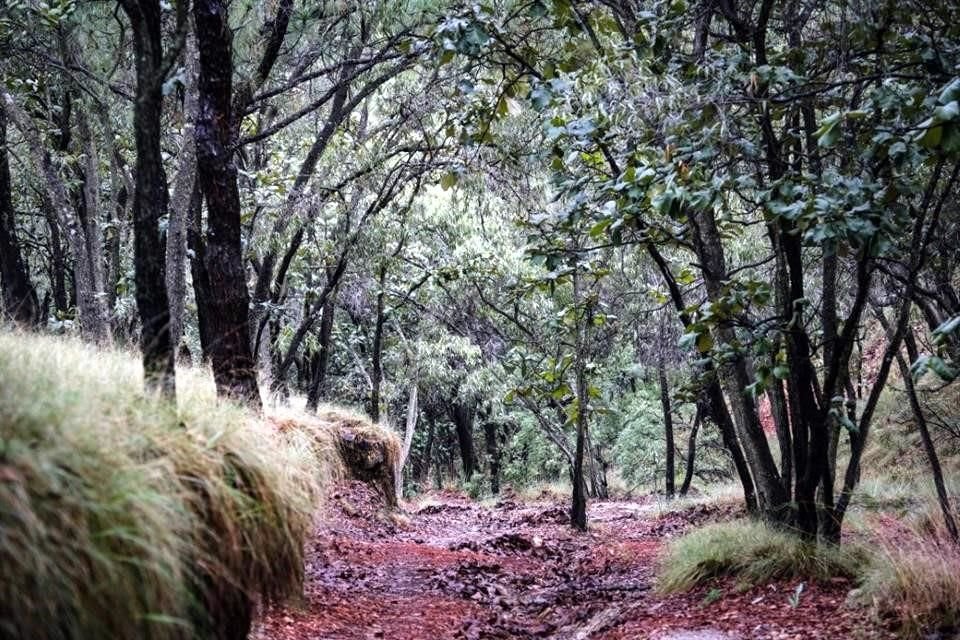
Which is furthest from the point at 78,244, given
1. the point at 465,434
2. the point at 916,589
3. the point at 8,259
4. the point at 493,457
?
the point at 465,434

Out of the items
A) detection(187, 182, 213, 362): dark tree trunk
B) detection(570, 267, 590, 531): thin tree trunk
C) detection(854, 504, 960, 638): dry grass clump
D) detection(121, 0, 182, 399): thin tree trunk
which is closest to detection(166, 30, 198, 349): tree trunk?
detection(187, 182, 213, 362): dark tree trunk

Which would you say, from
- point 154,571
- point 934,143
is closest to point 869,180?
point 934,143

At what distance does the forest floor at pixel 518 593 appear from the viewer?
15.9 ft

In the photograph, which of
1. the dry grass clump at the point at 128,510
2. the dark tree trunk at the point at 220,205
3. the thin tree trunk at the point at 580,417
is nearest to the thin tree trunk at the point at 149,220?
the dry grass clump at the point at 128,510

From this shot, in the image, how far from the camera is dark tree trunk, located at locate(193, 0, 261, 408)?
4996 millimetres

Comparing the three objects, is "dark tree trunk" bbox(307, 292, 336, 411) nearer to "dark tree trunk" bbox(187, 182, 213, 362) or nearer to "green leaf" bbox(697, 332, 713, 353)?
"dark tree trunk" bbox(187, 182, 213, 362)

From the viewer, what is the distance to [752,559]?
5.65m

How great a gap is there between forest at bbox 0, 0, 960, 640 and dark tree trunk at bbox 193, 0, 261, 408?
2 cm

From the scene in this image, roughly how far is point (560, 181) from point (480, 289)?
7.20 meters

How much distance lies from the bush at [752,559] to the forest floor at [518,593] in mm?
122

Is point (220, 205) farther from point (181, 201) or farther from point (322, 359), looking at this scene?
point (322, 359)

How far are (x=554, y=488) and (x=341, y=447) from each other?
31.8ft

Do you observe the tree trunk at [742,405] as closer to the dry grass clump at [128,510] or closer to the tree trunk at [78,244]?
the dry grass clump at [128,510]

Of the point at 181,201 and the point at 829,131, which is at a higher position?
the point at 181,201
